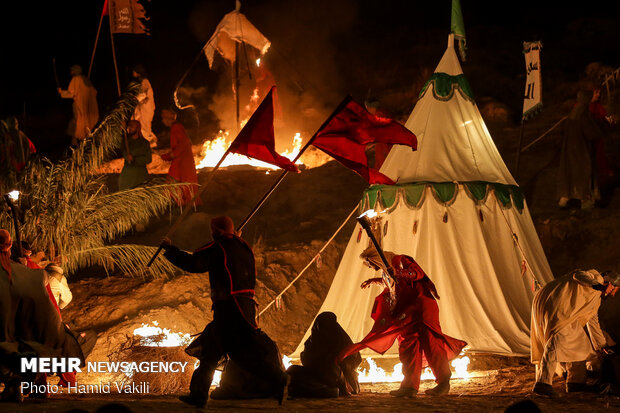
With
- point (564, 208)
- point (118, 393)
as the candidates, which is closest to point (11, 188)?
point (118, 393)

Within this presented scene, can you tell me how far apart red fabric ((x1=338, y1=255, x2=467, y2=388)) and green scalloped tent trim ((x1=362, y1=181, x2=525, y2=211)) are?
6.48 feet

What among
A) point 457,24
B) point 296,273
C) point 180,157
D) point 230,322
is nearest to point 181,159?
point 180,157

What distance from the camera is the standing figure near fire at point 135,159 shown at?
12.1m

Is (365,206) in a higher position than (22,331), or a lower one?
higher

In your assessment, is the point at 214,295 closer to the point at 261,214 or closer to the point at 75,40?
the point at 261,214

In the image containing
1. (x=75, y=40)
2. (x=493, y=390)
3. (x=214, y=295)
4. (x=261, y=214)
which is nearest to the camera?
(x=214, y=295)

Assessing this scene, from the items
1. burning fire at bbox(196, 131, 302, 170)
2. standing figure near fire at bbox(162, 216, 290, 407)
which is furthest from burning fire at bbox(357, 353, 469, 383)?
burning fire at bbox(196, 131, 302, 170)

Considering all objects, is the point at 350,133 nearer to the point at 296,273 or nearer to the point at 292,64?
the point at 296,273

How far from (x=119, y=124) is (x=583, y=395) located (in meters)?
5.91

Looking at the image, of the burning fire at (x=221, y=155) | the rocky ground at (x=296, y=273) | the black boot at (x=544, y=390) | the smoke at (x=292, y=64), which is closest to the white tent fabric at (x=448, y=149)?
the rocky ground at (x=296, y=273)

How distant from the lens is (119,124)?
31.7 ft

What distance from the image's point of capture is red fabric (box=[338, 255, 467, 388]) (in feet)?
23.3

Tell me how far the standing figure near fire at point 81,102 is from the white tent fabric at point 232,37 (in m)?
2.58

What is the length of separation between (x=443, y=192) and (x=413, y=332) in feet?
7.94
